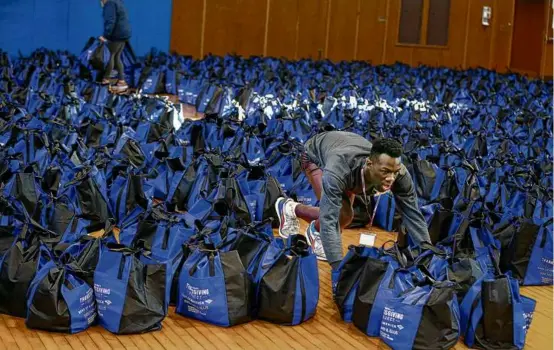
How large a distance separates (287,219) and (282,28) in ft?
43.9

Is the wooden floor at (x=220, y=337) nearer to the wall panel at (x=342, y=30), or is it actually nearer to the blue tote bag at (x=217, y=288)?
the blue tote bag at (x=217, y=288)

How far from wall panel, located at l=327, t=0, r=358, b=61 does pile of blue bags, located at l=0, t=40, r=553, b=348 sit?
869cm

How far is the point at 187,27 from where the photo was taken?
17031 millimetres

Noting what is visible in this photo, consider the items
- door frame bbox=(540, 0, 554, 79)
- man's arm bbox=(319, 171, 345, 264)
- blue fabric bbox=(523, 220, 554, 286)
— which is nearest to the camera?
man's arm bbox=(319, 171, 345, 264)

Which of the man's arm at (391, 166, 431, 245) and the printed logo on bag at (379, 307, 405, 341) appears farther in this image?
the man's arm at (391, 166, 431, 245)

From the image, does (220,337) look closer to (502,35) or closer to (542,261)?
(542,261)

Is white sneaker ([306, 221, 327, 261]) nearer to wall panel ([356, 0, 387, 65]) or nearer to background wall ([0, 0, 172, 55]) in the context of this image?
background wall ([0, 0, 172, 55])

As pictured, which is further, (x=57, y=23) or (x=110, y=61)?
(x=57, y=23)

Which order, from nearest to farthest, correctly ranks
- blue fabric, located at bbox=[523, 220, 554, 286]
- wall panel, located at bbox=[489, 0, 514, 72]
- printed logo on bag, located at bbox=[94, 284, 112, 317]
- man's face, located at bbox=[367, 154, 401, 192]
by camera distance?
printed logo on bag, located at bbox=[94, 284, 112, 317]
man's face, located at bbox=[367, 154, 401, 192]
blue fabric, located at bbox=[523, 220, 554, 286]
wall panel, located at bbox=[489, 0, 514, 72]

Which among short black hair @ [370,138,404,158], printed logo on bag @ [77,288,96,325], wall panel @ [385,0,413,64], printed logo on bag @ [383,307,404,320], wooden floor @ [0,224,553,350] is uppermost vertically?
wall panel @ [385,0,413,64]

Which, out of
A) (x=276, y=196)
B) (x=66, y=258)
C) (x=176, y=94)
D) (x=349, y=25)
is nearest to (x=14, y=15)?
(x=176, y=94)

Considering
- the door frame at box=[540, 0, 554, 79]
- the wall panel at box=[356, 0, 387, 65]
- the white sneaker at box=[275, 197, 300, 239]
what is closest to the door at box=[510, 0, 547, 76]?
the door frame at box=[540, 0, 554, 79]

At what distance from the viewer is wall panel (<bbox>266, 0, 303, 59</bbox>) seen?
18.5 metres

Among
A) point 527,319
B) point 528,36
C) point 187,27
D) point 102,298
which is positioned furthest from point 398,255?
point 528,36
